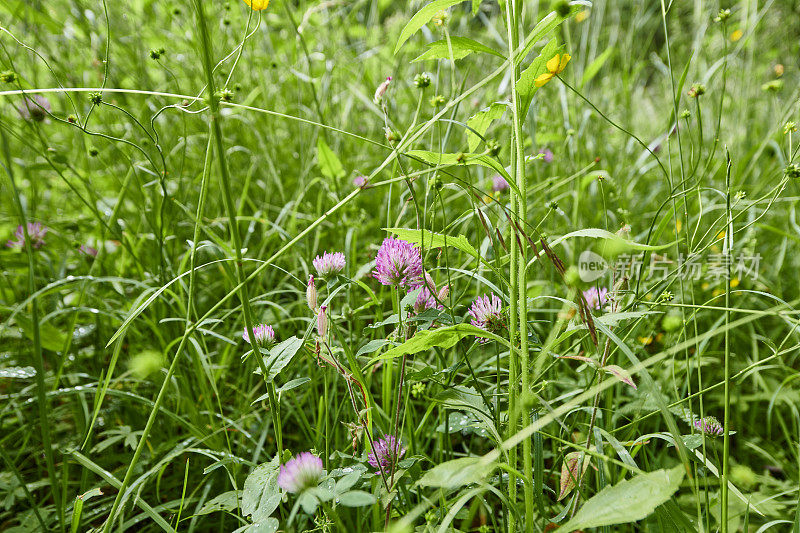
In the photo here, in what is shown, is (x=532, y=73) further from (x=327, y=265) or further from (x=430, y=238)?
(x=327, y=265)

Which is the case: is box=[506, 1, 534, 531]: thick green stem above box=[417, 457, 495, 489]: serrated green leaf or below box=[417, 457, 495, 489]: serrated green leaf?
above

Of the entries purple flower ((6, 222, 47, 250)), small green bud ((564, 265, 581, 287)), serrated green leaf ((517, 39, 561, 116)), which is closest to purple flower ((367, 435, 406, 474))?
small green bud ((564, 265, 581, 287))

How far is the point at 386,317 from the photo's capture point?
39.8 inches

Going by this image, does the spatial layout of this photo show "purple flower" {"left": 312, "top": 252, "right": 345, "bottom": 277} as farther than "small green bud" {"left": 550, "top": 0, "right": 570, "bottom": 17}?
Yes

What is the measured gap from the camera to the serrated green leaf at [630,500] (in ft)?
1.32

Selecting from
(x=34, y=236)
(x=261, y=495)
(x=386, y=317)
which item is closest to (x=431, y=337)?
(x=261, y=495)

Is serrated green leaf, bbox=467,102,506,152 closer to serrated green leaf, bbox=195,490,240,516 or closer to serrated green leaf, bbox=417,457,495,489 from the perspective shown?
serrated green leaf, bbox=417,457,495,489

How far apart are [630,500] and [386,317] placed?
63 cm

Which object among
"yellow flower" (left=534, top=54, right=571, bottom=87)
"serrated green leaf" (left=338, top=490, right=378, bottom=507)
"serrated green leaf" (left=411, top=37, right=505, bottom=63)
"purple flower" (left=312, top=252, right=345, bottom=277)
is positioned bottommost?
"serrated green leaf" (left=338, top=490, right=378, bottom=507)

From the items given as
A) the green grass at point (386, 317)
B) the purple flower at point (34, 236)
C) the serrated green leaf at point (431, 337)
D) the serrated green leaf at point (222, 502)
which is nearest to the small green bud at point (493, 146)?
the green grass at point (386, 317)

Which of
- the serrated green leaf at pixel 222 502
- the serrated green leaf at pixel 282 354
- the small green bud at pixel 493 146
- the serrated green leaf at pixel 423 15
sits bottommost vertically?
the serrated green leaf at pixel 222 502

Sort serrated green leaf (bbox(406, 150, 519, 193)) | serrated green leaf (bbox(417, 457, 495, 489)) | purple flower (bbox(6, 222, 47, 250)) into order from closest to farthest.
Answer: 1. serrated green leaf (bbox(417, 457, 495, 489))
2. serrated green leaf (bbox(406, 150, 519, 193))
3. purple flower (bbox(6, 222, 47, 250))

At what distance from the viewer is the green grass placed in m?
0.53

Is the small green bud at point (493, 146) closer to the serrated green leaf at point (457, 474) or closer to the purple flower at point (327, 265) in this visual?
the purple flower at point (327, 265)
